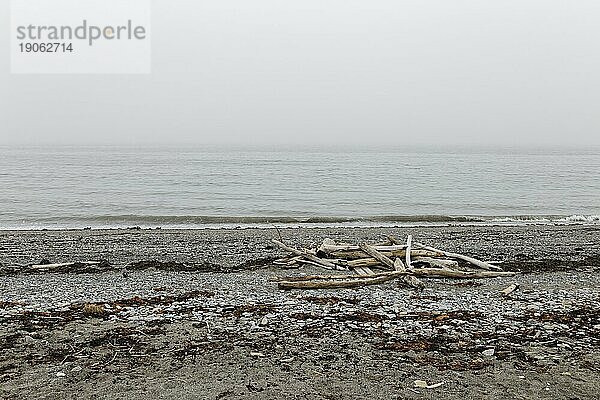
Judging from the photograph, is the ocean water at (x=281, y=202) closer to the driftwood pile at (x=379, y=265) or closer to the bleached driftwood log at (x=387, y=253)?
the driftwood pile at (x=379, y=265)

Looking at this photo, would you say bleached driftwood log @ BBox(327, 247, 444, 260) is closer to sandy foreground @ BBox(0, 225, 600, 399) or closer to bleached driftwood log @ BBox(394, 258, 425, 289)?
bleached driftwood log @ BBox(394, 258, 425, 289)

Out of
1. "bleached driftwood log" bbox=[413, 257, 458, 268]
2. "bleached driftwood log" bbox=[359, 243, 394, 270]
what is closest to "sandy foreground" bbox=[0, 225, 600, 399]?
"bleached driftwood log" bbox=[413, 257, 458, 268]

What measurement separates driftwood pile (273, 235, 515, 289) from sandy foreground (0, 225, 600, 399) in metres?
0.36

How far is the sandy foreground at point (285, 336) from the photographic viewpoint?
659 centimetres

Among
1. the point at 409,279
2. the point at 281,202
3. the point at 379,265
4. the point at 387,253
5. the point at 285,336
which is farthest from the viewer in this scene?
the point at 281,202

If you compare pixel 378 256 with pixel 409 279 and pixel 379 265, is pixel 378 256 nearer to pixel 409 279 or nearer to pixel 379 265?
pixel 379 265

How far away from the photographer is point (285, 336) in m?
8.45

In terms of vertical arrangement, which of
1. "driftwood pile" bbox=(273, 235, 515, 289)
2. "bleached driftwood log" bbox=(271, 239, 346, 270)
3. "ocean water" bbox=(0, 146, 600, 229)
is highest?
"driftwood pile" bbox=(273, 235, 515, 289)

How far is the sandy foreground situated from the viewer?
21.6 ft

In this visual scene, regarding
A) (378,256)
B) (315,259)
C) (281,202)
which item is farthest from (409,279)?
(281,202)

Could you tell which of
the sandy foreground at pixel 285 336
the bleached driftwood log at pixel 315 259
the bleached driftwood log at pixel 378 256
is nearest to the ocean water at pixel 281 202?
the bleached driftwood log at pixel 315 259

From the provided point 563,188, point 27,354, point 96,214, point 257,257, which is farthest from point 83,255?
point 563,188

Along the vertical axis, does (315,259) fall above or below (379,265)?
below

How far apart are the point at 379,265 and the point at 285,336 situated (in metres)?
6.07
